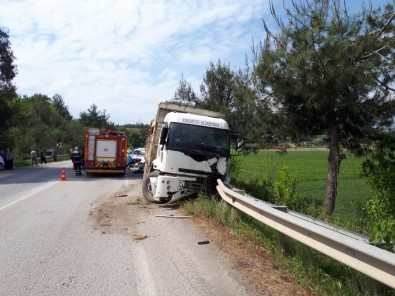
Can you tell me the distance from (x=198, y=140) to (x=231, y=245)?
5920 mm

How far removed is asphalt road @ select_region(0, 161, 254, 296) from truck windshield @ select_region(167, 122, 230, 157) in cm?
209

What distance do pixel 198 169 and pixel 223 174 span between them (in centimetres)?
77

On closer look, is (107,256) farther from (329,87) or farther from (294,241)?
(329,87)

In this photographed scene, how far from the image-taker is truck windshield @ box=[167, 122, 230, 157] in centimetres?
1230

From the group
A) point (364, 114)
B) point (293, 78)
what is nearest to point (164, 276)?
point (293, 78)

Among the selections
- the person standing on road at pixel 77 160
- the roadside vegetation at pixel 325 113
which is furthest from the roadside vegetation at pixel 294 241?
the person standing on road at pixel 77 160

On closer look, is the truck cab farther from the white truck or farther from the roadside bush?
the roadside bush

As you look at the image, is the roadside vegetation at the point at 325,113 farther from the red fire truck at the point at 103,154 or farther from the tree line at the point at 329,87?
the red fire truck at the point at 103,154

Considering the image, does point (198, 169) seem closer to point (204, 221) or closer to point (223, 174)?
point (223, 174)

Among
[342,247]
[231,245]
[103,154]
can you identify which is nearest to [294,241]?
[231,245]

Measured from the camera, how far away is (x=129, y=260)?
6176 mm

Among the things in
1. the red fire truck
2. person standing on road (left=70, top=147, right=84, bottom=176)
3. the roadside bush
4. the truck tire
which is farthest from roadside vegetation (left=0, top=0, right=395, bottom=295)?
person standing on road (left=70, top=147, right=84, bottom=176)

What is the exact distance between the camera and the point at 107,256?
6379 mm

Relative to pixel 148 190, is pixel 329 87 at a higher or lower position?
higher
